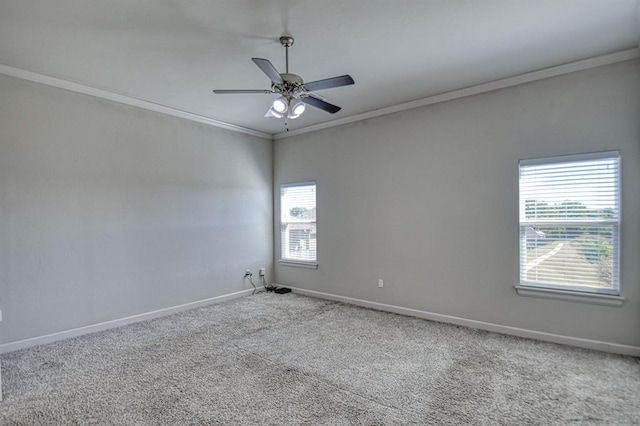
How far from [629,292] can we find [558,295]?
54 cm

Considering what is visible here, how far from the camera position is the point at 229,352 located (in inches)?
127

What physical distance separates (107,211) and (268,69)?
286 centimetres

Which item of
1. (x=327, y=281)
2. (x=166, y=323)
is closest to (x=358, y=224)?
(x=327, y=281)

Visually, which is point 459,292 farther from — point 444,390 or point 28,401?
point 28,401

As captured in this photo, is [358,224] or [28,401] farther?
[358,224]

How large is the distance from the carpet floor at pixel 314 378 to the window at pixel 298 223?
1.84m

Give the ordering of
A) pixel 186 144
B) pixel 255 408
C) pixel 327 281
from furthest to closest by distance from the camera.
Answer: pixel 327 281 < pixel 186 144 < pixel 255 408

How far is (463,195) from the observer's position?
3.99 meters

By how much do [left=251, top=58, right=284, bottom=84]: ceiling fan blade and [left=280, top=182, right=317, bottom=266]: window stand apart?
2.91 m

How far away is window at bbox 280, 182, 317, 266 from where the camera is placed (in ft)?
18.2

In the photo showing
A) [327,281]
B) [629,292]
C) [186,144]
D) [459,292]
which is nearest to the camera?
[629,292]

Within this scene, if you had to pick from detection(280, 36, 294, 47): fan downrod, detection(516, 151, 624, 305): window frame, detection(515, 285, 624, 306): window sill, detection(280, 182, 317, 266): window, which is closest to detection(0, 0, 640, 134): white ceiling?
detection(280, 36, 294, 47): fan downrod

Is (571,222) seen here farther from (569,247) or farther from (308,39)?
(308,39)

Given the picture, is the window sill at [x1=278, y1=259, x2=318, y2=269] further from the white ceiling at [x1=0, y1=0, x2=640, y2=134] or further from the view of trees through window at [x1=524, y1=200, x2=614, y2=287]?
the view of trees through window at [x1=524, y1=200, x2=614, y2=287]
